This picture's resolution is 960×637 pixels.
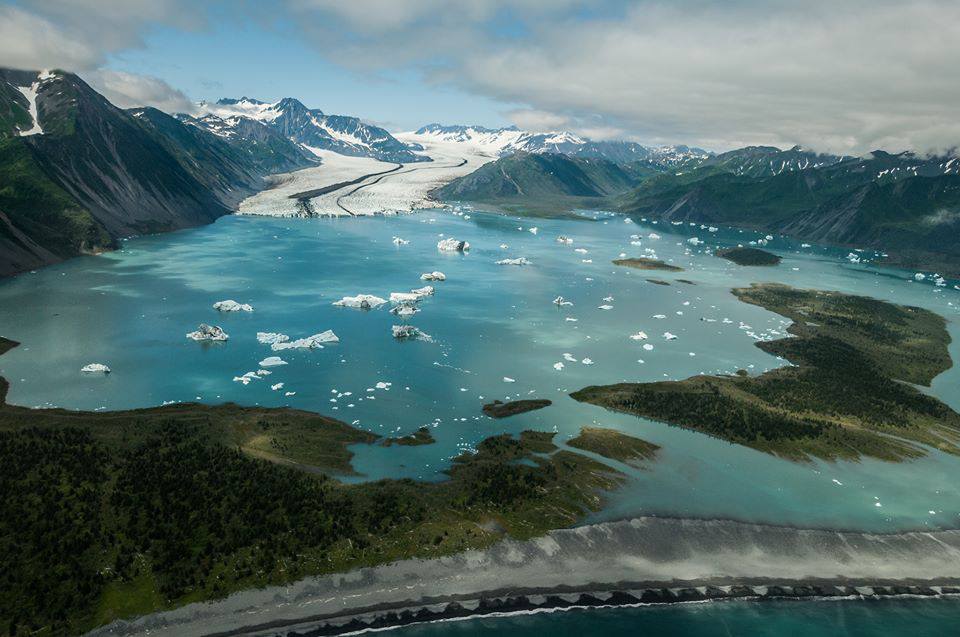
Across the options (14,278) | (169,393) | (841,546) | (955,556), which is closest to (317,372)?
(169,393)

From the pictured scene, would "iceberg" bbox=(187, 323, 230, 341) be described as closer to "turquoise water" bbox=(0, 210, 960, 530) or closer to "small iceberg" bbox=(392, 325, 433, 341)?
"turquoise water" bbox=(0, 210, 960, 530)

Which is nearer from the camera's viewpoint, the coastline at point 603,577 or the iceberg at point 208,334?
the coastline at point 603,577

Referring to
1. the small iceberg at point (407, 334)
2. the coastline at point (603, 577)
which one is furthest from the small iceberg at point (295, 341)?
the coastline at point (603, 577)

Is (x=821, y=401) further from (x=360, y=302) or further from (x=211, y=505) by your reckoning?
(x=360, y=302)

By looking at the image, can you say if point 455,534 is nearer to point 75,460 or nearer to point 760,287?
point 75,460

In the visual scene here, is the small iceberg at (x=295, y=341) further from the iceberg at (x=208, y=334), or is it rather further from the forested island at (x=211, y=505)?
the forested island at (x=211, y=505)

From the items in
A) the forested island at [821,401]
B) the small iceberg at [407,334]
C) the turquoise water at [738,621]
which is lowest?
the turquoise water at [738,621]

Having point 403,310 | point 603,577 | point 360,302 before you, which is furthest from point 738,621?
point 360,302
